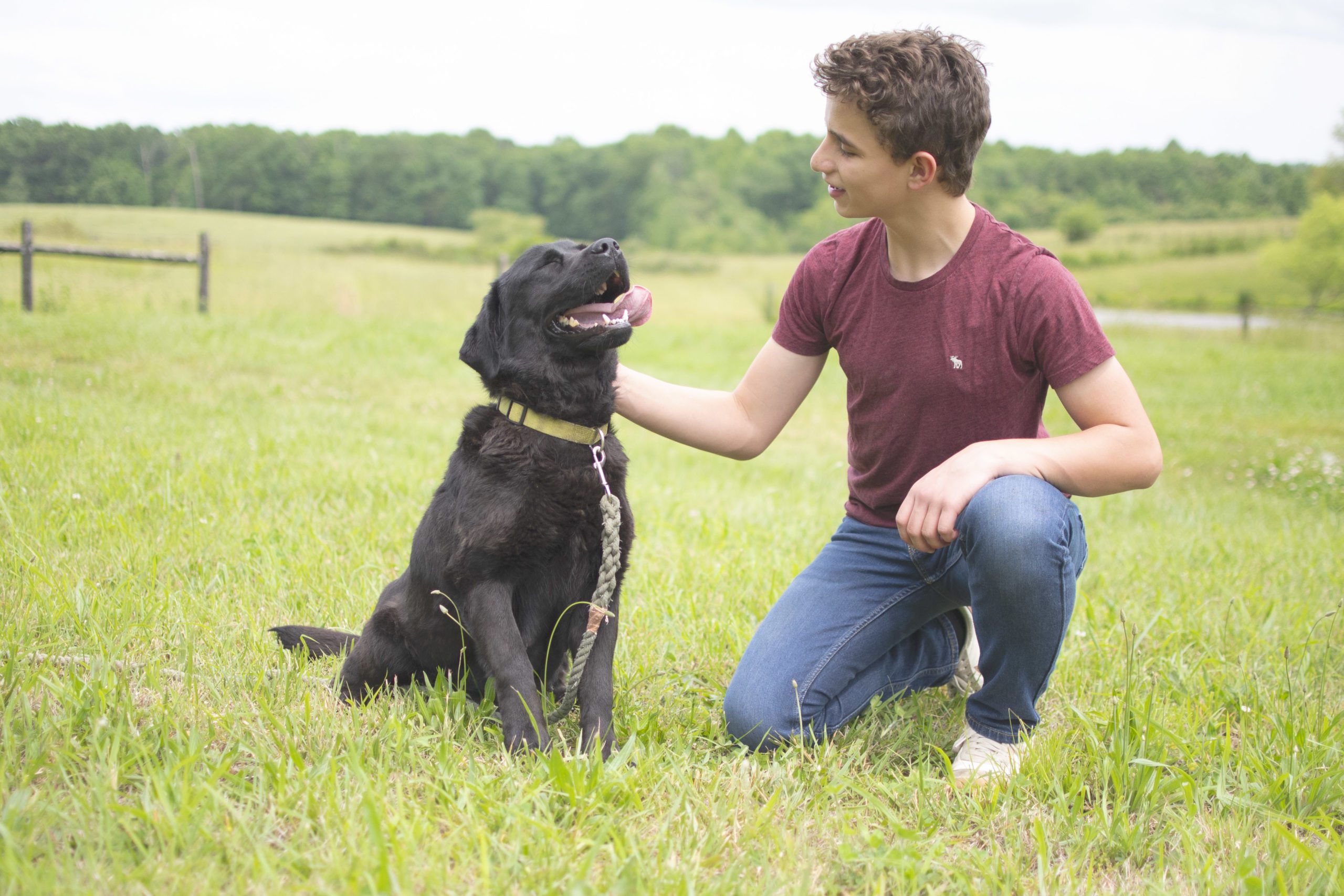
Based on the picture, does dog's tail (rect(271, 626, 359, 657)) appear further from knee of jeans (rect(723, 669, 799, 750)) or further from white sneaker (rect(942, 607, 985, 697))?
white sneaker (rect(942, 607, 985, 697))

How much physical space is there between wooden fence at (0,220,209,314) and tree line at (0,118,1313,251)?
1485 millimetres

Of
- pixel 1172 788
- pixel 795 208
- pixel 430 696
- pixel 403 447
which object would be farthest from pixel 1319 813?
pixel 795 208

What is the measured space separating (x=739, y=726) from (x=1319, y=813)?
1.27 m

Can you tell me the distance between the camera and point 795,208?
64562mm

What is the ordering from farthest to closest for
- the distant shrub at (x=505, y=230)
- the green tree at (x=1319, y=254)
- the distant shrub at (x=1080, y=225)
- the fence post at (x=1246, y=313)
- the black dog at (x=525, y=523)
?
the distant shrub at (x=1080, y=225) < the distant shrub at (x=505, y=230) < the green tree at (x=1319, y=254) < the fence post at (x=1246, y=313) < the black dog at (x=525, y=523)

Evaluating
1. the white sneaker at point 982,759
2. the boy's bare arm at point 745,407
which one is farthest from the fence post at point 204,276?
the white sneaker at point 982,759

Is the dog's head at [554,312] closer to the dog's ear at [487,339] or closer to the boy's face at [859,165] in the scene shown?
the dog's ear at [487,339]

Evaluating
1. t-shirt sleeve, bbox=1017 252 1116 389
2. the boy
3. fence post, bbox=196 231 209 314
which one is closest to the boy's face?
the boy

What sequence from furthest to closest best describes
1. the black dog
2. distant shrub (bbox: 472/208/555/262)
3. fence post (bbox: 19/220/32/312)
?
distant shrub (bbox: 472/208/555/262) → fence post (bbox: 19/220/32/312) → the black dog

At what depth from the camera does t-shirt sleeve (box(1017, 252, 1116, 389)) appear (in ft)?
7.08

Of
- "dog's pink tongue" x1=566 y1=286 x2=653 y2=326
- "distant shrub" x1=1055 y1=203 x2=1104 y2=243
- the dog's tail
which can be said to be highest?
"distant shrub" x1=1055 y1=203 x2=1104 y2=243

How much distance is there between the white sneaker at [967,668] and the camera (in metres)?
2.63

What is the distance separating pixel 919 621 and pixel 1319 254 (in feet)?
123

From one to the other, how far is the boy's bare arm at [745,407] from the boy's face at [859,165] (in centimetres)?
52
